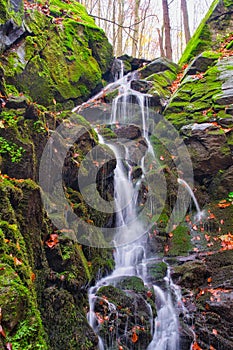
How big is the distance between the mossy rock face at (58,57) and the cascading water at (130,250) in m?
1.80

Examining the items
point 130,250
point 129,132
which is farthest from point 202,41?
point 130,250

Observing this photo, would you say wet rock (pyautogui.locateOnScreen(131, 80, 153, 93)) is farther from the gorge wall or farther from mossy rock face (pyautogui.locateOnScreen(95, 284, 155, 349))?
mossy rock face (pyautogui.locateOnScreen(95, 284, 155, 349))

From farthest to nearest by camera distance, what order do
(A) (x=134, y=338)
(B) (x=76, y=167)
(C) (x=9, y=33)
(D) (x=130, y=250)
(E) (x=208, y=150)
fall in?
(E) (x=208, y=150)
(C) (x=9, y=33)
(D) (x=130, y=250)
(B) (x=76, y=167)
(A) (x=134, y=338)

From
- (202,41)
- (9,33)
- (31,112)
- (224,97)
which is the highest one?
(202,41)

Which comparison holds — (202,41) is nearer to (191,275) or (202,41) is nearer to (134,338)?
(191,275)

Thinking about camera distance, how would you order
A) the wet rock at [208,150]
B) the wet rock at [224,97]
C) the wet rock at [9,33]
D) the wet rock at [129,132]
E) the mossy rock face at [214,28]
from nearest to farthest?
1. the wet rock at [9,33]
2. the wet rock at [208,150]
3. the wet rock at [224,97]
4. the wet rock at [129,132]
5. the mossy rock face at [214,28]

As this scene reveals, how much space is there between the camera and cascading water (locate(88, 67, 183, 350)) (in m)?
4.90

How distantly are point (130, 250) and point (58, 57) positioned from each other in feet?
24.0

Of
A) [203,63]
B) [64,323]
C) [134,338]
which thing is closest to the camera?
[64,323]

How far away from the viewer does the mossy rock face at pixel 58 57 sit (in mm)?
8234

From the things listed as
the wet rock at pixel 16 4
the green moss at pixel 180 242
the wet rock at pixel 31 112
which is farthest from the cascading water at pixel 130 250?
the wet rock at pixel 16 4

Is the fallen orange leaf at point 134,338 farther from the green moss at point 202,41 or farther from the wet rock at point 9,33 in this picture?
the green moss at point 202,41

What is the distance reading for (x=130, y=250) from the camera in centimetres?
696

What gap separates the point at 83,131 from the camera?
6.75 m
